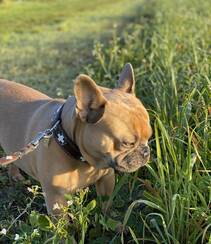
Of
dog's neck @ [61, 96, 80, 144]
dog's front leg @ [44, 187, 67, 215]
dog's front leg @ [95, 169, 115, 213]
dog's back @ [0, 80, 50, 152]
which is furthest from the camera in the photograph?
dog's back @ [0, 80, 50, 152]

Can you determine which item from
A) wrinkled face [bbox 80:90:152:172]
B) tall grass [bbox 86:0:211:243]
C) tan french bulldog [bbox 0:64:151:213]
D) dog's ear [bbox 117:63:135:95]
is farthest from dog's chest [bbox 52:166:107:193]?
dog's ear [bbox 117:63:135:95]

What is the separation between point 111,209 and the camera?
2754mm

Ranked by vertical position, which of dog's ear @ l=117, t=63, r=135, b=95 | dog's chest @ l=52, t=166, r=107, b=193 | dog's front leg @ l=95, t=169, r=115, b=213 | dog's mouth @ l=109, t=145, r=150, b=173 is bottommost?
dog's front leg @ l=95, t=169, r=115, b=213

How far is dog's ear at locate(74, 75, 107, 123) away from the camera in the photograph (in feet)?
7.37

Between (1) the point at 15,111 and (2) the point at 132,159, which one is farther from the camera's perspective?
(1) the point at 15,111

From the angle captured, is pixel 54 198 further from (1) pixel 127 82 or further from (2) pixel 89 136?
(1) pixel 127 82

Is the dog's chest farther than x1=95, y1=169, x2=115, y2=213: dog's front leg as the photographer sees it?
No

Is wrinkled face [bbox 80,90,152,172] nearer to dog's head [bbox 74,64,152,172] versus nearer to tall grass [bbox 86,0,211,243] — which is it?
dog's head [bbox 74,64,152,172]

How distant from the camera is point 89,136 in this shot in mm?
2291

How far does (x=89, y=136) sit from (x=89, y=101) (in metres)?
0.16

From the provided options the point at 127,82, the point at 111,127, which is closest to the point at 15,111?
the point at 127,82

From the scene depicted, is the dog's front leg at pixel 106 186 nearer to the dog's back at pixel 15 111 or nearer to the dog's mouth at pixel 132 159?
the dog's mouth at pixel 132 159

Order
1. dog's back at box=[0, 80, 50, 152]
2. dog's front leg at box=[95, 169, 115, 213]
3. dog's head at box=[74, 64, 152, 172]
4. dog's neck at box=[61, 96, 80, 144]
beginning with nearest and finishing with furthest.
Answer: dog's head at box=[74, 64, 152, 172]
dog's neck at box=[61, 96, 80, 144]
dog's front leg at box=[95, 169, 115, 213]
dog's back at box=[0, 80, 50, 152]

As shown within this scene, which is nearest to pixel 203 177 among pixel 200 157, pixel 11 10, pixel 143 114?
pixel 200 157
